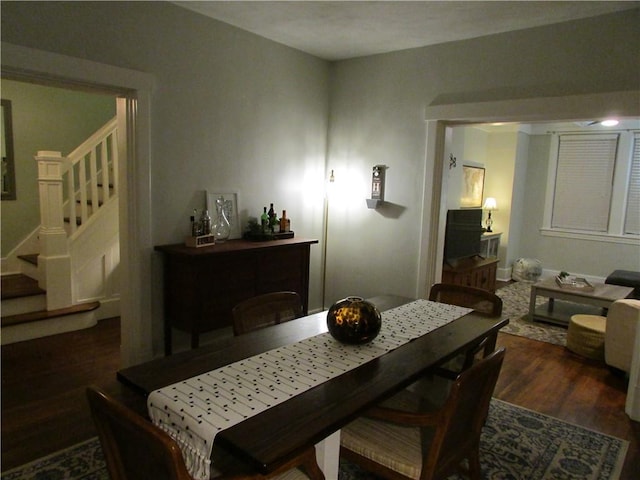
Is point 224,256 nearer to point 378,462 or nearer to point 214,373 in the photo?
point 214,373

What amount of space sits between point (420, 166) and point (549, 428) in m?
Result: 2.22

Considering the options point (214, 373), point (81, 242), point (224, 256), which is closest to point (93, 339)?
point (81, 242)

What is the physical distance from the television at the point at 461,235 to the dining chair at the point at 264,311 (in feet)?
9.09

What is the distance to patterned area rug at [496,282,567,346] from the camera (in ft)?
14.4

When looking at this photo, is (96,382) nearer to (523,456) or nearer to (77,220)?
(77,220)

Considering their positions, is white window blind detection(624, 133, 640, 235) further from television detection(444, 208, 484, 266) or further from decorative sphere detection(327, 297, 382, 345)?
decorative sphere detection(327, 297, 382, 345)

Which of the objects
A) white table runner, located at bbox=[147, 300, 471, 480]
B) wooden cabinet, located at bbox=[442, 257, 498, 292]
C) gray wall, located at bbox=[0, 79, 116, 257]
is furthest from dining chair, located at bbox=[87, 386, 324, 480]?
gray wall, located at bbox=[0, 79, 116, 257]

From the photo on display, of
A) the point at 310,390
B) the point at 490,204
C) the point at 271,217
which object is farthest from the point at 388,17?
the point at 490,204

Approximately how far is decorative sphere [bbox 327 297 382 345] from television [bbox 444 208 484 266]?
10.0 feet

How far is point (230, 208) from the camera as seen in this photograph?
11.9ft

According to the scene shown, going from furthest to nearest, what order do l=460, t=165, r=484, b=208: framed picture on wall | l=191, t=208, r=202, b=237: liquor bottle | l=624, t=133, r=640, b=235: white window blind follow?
l=624, t=133, r=640, b=235: white window blind < l=460, t=165, r=484, b=208: framed picture on wall < l=191, t=208, r=202, b=237: liquor bottle

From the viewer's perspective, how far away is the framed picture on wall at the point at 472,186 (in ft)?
20.6

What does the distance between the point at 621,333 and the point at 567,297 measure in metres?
1.46

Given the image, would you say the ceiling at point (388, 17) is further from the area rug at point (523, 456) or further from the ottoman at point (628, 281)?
the ottoman at point (628, 281)
